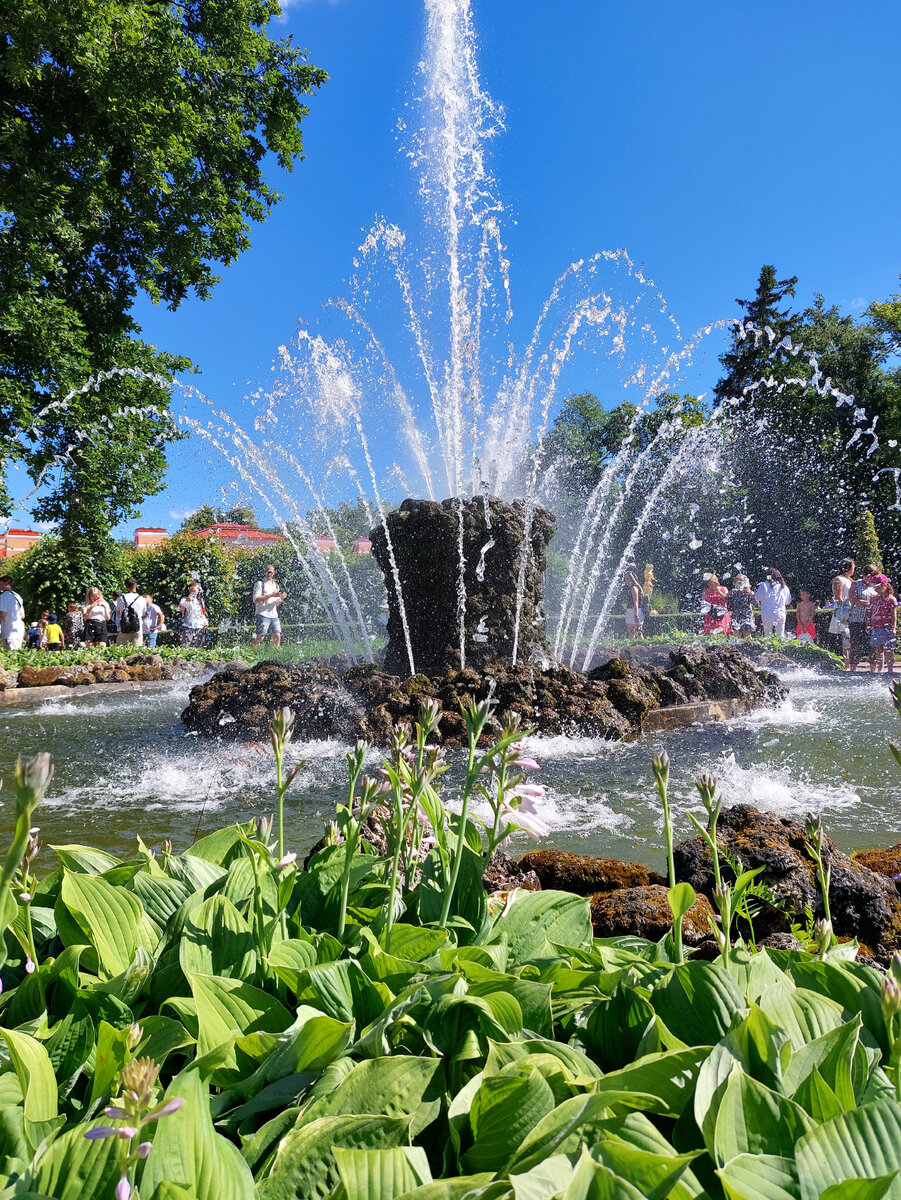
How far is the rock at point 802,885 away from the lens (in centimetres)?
240

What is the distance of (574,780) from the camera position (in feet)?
18.6

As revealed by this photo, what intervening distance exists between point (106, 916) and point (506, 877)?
1502 millimetres

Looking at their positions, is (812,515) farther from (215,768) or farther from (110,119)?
(215,768)

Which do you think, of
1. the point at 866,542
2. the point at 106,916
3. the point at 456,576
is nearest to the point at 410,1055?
the point at 106,916

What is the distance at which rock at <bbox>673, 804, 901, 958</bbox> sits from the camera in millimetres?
2396

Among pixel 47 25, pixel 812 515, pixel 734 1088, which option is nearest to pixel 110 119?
pixel 47 25

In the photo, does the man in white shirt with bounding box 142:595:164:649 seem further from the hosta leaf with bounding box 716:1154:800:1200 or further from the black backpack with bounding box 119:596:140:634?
the hosta leaf with bounding box 716:1154:800:1200

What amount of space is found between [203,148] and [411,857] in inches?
709

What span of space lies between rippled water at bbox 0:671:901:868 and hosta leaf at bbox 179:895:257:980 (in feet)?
9.36

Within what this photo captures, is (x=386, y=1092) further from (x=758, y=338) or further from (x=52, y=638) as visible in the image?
(x=758, y=338)

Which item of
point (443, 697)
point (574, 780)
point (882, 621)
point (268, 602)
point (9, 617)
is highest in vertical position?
point (268, 602)

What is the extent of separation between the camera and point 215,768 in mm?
6395

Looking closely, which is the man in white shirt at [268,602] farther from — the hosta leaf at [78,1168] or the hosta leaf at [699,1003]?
the hosta leaf at [78,1168]

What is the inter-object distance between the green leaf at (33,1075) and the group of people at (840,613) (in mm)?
14134
